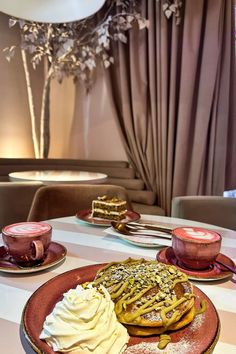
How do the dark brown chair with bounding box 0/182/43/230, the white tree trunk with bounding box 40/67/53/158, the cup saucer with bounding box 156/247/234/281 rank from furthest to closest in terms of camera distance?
the white tree trunk with bounding box 40/67/53/158, the dark brown chair with bounding box 0/182/43/230, the cup saucer with bounding box 156/247/234/281

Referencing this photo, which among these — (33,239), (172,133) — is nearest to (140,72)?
(172,133)

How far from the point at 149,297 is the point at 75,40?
8.59ft

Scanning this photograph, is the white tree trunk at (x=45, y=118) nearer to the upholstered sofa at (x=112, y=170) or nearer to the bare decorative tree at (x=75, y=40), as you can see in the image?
the bare decorative tree at (x=75, y=40)

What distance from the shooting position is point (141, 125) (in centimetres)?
256

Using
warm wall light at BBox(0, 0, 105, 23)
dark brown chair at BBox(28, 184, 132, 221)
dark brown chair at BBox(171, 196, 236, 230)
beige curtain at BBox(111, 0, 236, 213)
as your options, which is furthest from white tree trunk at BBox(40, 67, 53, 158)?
dark brown chair at BBox(171, 196, 236, 230)

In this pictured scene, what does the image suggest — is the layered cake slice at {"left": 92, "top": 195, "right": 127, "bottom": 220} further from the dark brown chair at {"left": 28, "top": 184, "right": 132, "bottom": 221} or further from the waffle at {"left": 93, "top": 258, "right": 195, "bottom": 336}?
the waffle at {"left": 93, "top": 258, "right": 195, "bottom": 336}

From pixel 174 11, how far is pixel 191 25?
0.58ft

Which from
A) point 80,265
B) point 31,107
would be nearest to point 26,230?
point 80,265

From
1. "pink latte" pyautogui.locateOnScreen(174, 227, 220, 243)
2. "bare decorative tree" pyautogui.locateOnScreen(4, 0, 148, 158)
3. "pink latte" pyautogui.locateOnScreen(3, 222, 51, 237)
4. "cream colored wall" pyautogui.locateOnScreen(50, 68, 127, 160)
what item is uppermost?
"bare decorative tree" pyautogui.locateOnScreen(4, 0, 148, 158)

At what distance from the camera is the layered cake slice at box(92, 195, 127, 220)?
42.1 inches

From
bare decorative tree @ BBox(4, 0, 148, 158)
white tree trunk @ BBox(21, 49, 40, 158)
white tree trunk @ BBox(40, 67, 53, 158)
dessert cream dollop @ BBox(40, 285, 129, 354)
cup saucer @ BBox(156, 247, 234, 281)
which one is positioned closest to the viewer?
dessert cream dollop @ BBox(40, 285, 129, 354)

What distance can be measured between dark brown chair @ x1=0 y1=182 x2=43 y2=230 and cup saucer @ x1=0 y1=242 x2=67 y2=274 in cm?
98

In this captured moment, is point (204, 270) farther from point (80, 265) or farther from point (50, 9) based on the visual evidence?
point (50, 9)

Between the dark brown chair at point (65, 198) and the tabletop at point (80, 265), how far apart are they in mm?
268
